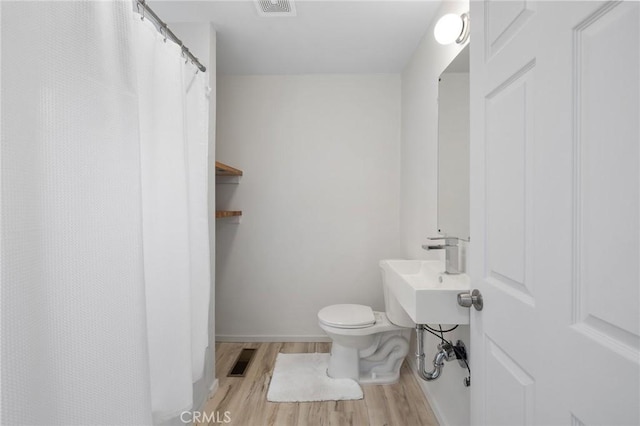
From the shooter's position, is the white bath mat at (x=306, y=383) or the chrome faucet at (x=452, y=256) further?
the white bath mat at (x=306, y=383)

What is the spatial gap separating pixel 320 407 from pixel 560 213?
182 cm

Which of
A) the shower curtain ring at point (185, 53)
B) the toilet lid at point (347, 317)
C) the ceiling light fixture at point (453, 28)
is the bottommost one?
the toilet lid at point (347, 317)

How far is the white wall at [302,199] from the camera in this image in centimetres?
301

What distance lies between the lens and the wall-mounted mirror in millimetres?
1613

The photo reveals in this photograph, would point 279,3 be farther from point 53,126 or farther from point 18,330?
point 18,330

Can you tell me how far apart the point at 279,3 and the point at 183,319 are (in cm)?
176

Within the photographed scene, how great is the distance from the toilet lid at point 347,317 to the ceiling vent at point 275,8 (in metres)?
1.96

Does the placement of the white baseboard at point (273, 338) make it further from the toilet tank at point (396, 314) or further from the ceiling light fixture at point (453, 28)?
the ceiling light fixture at point (453, 28)

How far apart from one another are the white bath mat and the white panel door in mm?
1297

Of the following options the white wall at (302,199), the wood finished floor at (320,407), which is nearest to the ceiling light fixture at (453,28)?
the white wall at (302,199)

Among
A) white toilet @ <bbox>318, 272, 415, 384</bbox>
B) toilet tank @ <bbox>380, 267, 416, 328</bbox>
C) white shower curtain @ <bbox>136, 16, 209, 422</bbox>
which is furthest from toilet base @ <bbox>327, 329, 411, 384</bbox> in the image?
white shower curtain @ <bbox>136, 16, 209, 422</bbox>

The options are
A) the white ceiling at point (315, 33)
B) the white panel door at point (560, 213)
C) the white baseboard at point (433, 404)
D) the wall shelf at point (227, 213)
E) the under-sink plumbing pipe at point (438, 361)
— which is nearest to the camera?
the white panel door at point (560, 213)

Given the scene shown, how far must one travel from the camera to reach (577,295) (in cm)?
63

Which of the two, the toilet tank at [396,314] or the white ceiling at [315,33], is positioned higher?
the white ceiling at [315,33]
